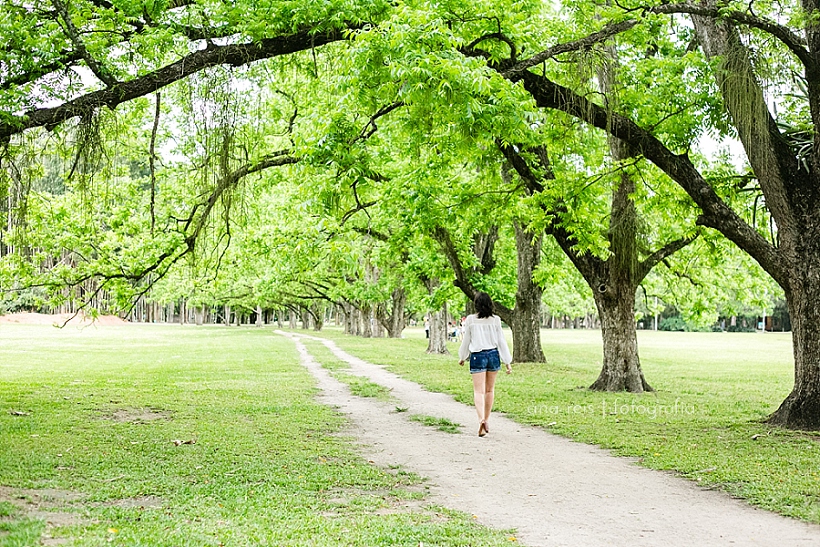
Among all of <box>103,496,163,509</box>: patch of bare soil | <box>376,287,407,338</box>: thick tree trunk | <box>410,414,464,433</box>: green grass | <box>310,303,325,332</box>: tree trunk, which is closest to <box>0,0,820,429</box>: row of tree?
<box>410,414,464,433</box>: green grass

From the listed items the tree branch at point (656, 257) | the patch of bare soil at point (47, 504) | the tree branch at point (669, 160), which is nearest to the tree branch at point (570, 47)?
the tree branch at point (669, 160)

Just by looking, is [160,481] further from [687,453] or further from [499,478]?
[687,453]

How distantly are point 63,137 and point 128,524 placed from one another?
18.7 feet

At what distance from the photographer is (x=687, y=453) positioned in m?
8.49

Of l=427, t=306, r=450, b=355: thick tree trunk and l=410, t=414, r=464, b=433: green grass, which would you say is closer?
l=410, t=414, r=464, b=433: green grass

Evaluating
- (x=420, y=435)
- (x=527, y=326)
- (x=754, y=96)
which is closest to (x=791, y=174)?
(x=754, y=96)

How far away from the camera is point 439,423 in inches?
423

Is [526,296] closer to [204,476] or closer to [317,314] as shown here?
[204,476]

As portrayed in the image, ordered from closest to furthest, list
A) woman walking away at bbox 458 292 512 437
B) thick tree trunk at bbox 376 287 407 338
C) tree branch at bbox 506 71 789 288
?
woman walking away at bbox 458 292 512 437 < tree branch at bbox 506 71 789 288 < thick tree trunk at bbox 376 287 407 338

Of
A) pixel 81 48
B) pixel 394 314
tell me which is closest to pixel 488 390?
pixel 81 48

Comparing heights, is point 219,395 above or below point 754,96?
Result: below

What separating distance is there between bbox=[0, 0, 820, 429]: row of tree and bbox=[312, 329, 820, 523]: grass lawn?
121 centimetres

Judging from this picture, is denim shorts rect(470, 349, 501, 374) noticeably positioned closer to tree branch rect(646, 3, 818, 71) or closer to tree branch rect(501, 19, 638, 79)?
tree branch rect(501, 19, 638, 79)

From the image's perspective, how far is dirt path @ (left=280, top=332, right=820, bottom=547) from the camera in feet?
17.0
